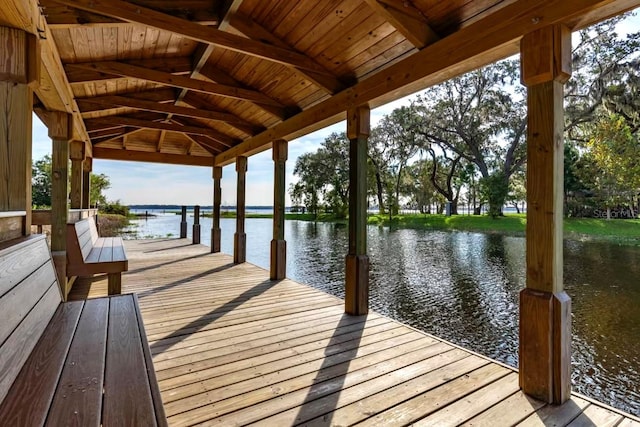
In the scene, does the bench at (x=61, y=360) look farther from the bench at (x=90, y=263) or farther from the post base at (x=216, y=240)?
the post base at (x=216, y=240)

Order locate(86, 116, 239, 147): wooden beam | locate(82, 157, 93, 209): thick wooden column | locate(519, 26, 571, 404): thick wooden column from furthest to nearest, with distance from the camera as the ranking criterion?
locate(82, 157, 93, 209): thick wooden column
locate(86, 116, 239, 147): wooden beam
locate(519, 26, 571, 404): thick wooden column

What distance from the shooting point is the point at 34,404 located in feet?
3.16

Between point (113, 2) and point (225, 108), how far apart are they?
9.61 feet

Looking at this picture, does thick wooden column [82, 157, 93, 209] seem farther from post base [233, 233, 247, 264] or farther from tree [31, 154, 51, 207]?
tree [31, 154, 51, 207]

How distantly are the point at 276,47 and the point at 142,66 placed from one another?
1643mm

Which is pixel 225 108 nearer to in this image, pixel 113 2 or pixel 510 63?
pixel 113 2

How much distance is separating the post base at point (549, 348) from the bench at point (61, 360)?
189 cm

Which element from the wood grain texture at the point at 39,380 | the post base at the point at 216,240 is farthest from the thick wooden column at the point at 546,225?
the post base at the point at 216,240

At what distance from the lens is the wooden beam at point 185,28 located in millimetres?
2334

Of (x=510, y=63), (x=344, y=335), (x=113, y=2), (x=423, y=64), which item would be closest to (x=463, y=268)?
(x=344, y=335)

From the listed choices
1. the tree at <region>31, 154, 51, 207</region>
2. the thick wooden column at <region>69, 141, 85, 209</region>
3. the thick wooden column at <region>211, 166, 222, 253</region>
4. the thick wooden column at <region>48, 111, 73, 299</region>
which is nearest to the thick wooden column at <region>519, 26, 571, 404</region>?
the thick wooden column at <region>48, 111, 73, 299</region>

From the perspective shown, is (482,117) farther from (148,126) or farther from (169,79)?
(169,79)

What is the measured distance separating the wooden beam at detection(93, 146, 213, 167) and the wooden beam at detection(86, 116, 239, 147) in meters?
1.62

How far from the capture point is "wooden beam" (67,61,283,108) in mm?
3404
